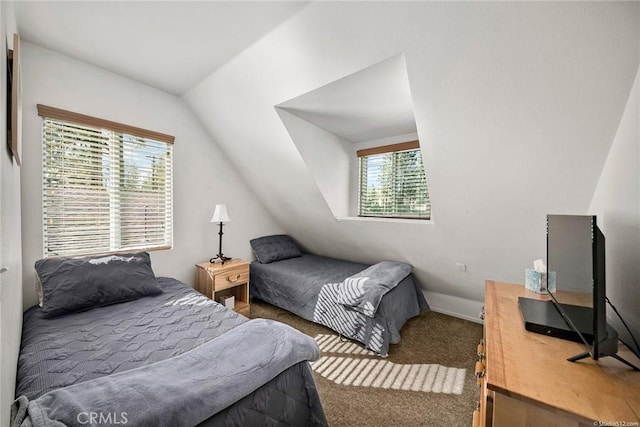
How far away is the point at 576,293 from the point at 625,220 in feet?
1.28

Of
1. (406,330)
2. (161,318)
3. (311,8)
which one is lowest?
(406,330)

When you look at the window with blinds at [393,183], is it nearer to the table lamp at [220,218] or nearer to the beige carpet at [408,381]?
the beige carpet at [408,381]

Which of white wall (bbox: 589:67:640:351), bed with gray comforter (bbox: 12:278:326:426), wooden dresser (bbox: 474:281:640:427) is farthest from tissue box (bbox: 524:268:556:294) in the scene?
bed with gray comforter (bbox: 12:278:326:426)

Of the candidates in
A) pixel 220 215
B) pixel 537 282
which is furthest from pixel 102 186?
pixel 537 282

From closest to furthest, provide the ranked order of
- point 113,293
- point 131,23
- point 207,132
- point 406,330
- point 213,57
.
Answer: point 131,23 → point 113,293 → point 213,57 → point 406,330 → point 207,132

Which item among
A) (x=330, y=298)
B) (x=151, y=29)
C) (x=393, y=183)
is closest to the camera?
(x=151, y=29)

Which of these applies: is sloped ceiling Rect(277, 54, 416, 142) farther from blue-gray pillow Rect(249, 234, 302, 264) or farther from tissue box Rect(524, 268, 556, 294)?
blue-gray pillow Rect(249, 234, 302, 264)

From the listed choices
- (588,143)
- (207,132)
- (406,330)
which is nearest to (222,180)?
(207,132)

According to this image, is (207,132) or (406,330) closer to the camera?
(406,330)

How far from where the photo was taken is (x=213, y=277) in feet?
8.79

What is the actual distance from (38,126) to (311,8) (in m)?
2.31

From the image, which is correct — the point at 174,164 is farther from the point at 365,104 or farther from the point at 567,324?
the point at 567,324

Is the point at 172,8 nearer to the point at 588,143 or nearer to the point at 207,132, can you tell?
the point at 207,132

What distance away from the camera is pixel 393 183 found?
3.20m
